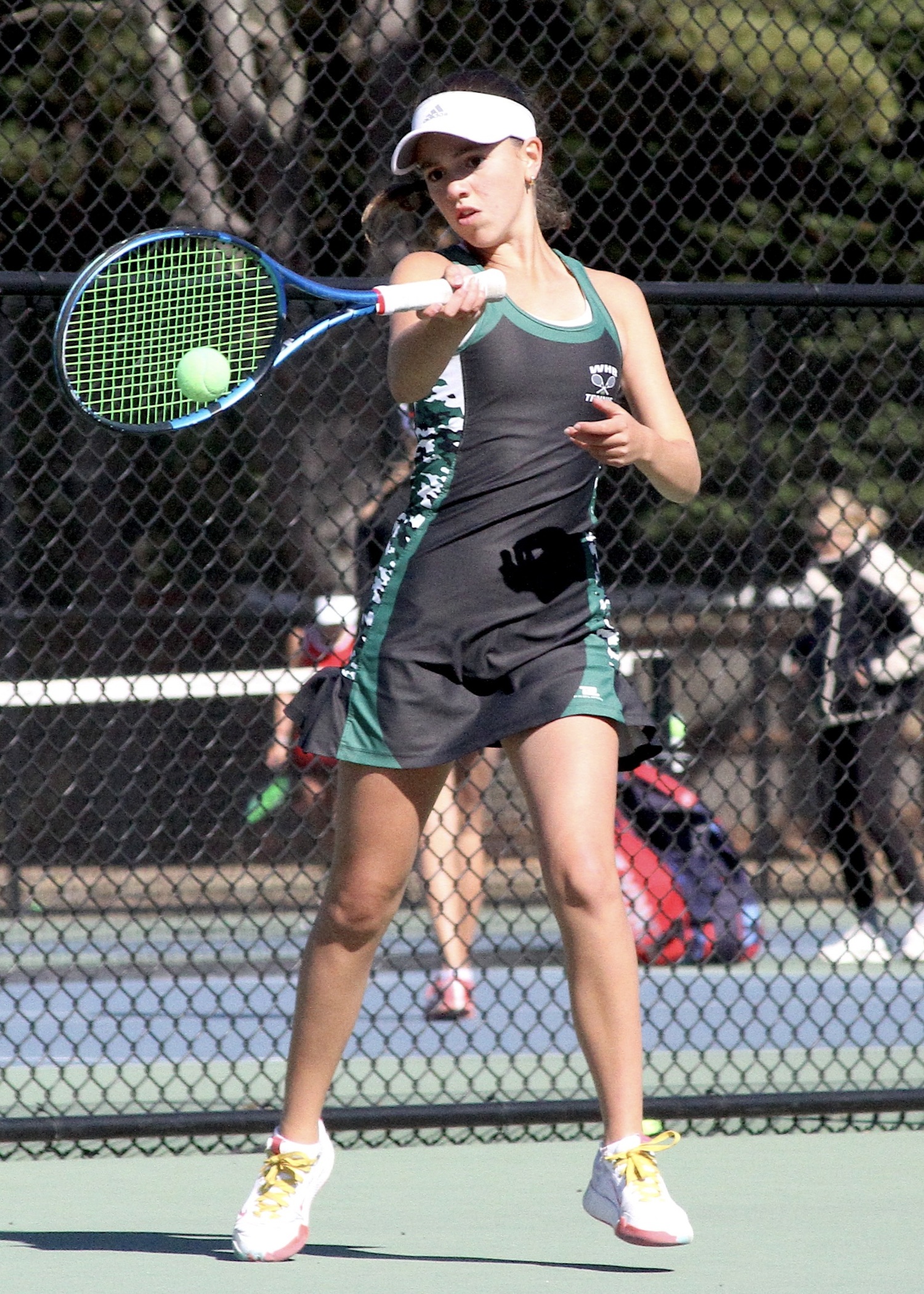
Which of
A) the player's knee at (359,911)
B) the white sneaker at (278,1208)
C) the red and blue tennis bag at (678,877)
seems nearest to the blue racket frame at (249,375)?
the player's knee at (359,911)

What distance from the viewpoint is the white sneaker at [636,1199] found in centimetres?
260

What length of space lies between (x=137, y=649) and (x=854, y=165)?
3.34 meters

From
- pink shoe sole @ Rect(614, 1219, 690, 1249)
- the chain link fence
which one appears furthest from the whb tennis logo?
the chain link fence

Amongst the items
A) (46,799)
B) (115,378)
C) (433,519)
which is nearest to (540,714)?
(433,519)

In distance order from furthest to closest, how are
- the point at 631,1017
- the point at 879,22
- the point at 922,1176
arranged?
1. the point at 879,22
2. the point at 922,1176
3. the point at 631,1017

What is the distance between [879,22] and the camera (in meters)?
6.82

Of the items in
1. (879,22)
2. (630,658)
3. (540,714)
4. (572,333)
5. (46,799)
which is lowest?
(540,714)

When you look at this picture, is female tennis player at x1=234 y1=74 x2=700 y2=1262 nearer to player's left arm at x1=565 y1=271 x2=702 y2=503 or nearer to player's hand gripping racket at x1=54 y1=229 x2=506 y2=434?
player's left arm at x1=565 y1=271 x2=702 y2=503

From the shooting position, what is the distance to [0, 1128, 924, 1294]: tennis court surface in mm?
2694

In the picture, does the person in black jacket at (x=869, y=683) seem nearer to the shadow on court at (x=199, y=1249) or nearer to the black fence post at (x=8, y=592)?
the black fence post at (x=8, y=592)

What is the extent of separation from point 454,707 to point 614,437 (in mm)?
484

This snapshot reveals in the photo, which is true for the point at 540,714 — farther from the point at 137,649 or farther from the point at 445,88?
the point at 137,649

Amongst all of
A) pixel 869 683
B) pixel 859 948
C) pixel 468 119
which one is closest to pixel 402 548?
pixel 468 119

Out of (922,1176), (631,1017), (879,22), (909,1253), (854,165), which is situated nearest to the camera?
(631,1017)
